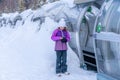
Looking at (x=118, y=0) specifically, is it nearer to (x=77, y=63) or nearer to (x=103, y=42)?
(x=103, y=42)

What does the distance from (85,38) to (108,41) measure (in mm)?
3953

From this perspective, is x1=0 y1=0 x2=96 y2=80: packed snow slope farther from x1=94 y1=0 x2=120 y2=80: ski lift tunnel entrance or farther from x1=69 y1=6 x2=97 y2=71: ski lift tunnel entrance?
x1=94 y1=0 x2=120 y2=80: ski lift tunnel entrance

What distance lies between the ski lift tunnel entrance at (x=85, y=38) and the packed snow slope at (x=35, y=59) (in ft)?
1.09

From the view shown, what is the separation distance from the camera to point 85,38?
12414 mm

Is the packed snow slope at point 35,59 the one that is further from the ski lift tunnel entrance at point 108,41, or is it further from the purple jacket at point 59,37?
the ski lift tunnel entrance at point 108,41

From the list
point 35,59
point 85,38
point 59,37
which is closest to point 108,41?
point 59,37

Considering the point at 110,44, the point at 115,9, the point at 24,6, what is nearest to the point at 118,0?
the point at 115,9

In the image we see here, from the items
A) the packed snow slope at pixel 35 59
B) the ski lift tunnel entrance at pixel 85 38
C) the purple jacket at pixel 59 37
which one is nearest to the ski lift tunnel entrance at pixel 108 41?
the packed snow slope at pixel 35 59

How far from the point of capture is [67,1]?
14750 millimetres

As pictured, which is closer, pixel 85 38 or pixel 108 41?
pixel 108 41

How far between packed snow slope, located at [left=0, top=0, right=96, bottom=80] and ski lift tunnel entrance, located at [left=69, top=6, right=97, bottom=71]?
33cm

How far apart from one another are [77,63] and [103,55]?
378 centimetres

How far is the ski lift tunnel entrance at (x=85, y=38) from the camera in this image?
1201 cm

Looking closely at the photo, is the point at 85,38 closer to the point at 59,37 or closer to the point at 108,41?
the point at 59,37
